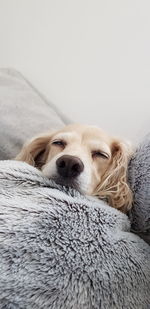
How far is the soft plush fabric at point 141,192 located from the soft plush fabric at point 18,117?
441 mm

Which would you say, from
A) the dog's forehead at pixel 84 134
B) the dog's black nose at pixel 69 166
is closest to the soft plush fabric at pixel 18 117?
the dog's forehead at pixel 84 134

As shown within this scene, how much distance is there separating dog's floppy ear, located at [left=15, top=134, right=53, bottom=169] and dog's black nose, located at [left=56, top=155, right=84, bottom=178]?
0.23 metres

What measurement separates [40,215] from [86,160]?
28cm

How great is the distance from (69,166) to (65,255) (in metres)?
0.24

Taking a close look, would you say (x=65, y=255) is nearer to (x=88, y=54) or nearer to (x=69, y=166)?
(x=69, y=166)

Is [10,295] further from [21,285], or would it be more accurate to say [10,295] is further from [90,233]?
[90,233]

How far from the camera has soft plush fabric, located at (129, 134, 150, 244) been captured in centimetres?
71

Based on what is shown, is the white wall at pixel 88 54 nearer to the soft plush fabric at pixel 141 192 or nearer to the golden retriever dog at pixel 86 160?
the golden retriever dog at pixel 86 160

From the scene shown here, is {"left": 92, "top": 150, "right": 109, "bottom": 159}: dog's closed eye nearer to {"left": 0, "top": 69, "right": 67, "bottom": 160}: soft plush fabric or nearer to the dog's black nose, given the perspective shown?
the dog's black nose

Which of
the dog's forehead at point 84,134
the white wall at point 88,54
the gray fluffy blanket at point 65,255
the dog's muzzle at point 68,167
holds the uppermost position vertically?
the white wall at point 88,54

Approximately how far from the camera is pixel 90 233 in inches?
22.8

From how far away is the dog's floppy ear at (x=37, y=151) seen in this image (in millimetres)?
977

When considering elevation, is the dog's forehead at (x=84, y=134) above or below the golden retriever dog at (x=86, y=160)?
above

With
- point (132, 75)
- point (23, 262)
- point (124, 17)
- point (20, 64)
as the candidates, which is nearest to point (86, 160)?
point (23, 262)
